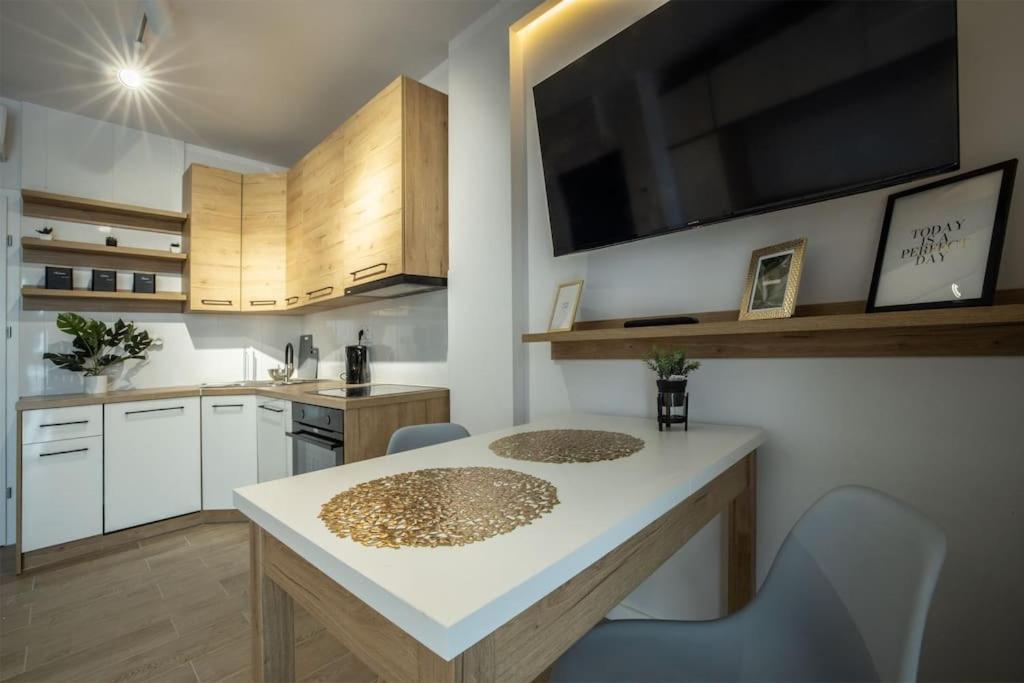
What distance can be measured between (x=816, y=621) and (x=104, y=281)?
→ 4.37 meters

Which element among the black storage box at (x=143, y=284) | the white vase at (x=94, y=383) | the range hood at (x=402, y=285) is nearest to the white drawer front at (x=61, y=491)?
the white vase at (x=94, y=383)

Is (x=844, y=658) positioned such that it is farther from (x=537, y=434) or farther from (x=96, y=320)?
(x=96, y=320)

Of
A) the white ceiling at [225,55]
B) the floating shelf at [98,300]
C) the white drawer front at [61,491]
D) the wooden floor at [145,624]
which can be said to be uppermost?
the white ceiling at [225,55]

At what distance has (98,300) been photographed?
128 inches

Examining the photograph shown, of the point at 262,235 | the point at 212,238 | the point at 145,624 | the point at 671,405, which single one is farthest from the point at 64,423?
the point at 671,405

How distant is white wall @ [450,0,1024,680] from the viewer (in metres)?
1.12

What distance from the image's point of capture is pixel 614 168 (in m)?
1.69

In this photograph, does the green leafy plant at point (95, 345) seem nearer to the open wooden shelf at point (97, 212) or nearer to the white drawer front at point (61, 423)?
the white drawer front at point (61, 423)

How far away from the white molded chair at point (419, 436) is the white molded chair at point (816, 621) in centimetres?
94

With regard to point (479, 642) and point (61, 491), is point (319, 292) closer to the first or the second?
point (61, 491)

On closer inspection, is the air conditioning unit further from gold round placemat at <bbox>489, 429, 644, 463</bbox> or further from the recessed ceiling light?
gold round placemat at <bbox>489, 429, 644, 463</bbox>

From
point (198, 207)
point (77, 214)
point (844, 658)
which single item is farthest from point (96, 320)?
point (844, 658)

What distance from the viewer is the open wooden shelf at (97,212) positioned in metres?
3.02

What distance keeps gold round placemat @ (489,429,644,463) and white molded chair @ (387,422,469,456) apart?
378 millimetres
